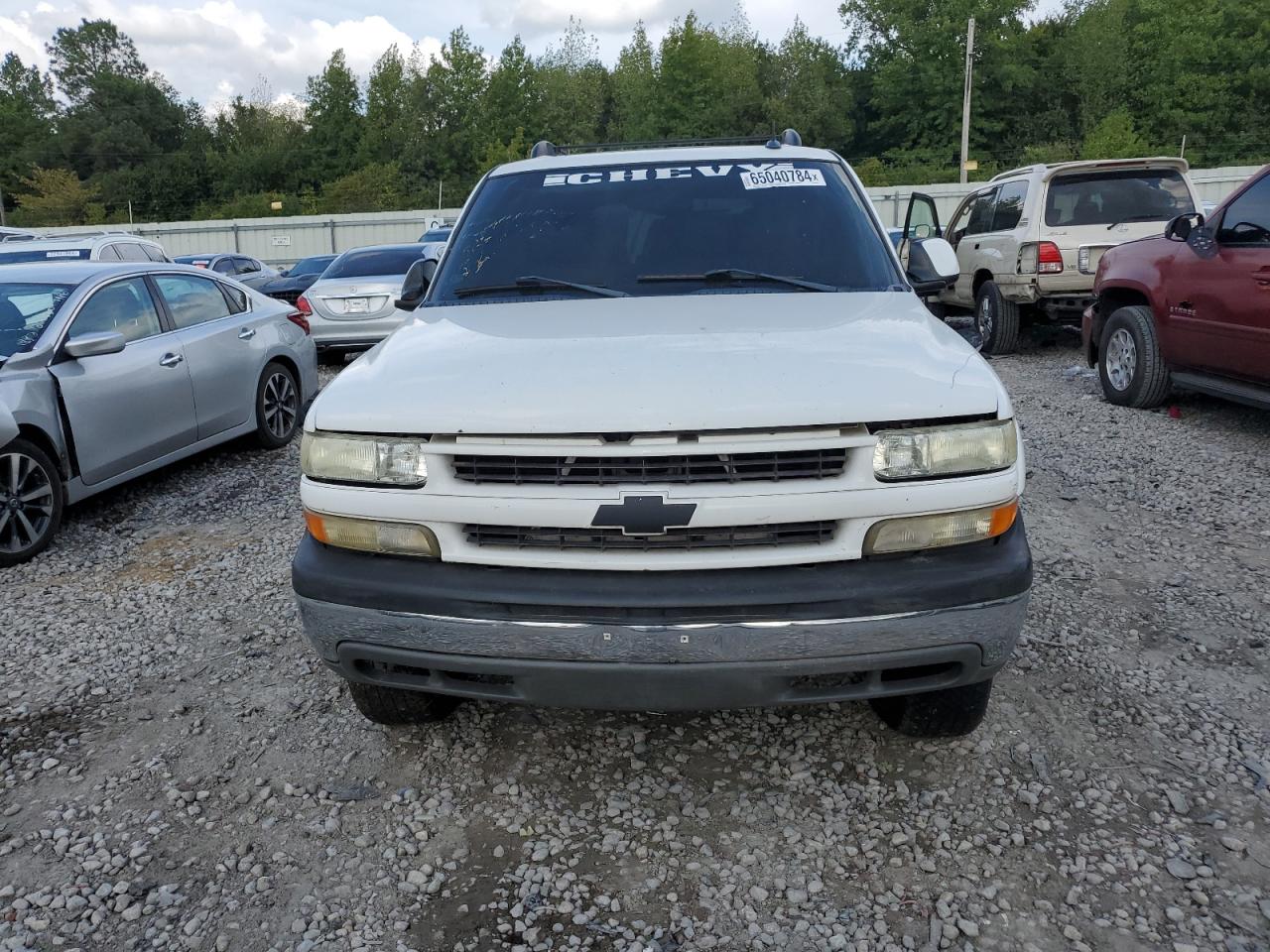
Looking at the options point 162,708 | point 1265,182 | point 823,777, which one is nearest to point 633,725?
point 823,777

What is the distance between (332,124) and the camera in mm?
78688

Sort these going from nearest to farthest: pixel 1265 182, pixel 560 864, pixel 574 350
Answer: pixel 560 864
pixel 574 350
pixel 1265 182

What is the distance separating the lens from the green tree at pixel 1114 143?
46562 millimetres

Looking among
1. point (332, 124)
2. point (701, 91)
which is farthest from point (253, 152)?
point (701, 91)

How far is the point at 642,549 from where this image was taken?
244 cm

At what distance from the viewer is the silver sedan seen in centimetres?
521

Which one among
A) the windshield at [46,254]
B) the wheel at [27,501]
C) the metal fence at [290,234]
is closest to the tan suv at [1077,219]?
the wheel at [27,501]

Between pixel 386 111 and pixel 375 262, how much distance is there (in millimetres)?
73420

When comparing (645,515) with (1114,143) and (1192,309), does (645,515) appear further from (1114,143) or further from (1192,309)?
(1114,143)

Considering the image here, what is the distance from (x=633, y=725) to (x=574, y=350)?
4.15ft

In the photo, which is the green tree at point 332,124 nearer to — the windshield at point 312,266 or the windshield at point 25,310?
the windshield at point 312,266

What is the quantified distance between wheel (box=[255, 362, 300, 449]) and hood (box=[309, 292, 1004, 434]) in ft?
15.3

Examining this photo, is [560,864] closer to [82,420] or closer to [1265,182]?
[82,420]

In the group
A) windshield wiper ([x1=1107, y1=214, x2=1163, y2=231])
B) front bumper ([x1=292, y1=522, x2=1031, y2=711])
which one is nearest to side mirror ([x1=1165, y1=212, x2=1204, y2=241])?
windshield wiper ([x1=1107, y1=214, x2=1163, y2=231])
